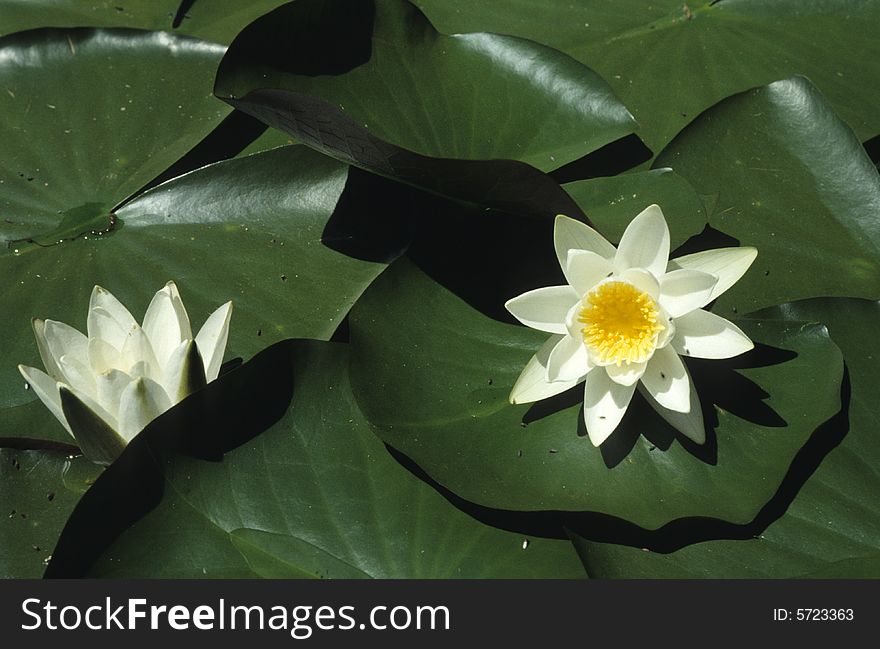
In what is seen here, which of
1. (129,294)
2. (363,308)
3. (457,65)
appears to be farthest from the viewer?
(457,65)

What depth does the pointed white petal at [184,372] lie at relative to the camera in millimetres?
1256

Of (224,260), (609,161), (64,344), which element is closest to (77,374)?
(64,344)

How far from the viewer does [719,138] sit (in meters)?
1.53

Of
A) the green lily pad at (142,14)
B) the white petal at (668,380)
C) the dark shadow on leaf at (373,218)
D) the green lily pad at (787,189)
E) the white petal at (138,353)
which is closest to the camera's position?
the white petal at (668,380)

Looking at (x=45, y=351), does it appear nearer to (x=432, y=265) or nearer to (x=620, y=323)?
(x=432, y=265)

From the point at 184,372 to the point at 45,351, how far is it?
23 cm

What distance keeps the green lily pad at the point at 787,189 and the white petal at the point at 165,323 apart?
2.95ft

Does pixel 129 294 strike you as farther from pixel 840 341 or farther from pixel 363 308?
pixel 840 341

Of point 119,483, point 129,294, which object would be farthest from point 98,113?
point 119,483

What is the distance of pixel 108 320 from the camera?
4.35 ft

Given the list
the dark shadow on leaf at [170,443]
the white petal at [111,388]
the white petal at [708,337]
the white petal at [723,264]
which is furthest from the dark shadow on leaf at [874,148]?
the white petal at [111,388]

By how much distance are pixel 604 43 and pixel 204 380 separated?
109 cm

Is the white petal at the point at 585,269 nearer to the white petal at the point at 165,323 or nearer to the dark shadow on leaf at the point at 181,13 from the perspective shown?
the white petal at the point at 165,323

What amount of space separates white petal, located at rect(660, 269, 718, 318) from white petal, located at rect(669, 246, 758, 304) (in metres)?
0.06
